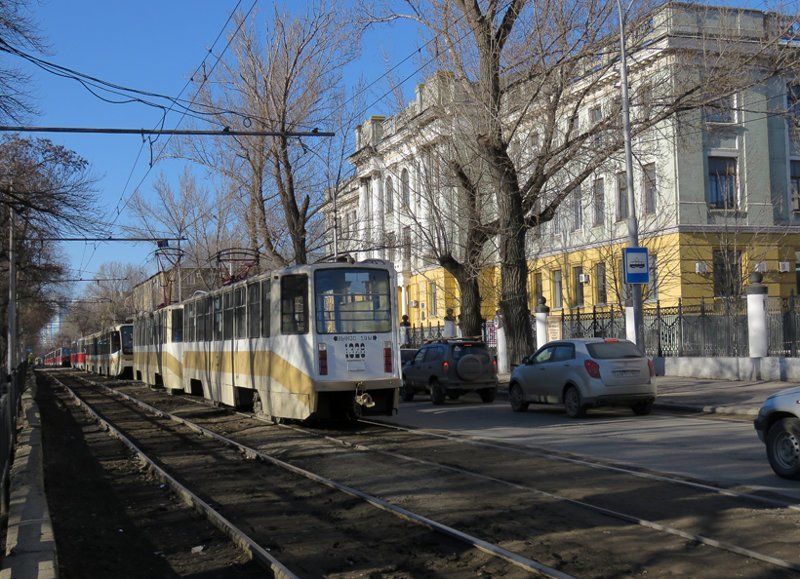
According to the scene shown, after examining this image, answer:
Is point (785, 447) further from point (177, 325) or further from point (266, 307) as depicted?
point (177, 325)

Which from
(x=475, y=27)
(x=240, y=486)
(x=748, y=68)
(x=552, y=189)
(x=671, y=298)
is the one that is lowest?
(x=240, y=486)

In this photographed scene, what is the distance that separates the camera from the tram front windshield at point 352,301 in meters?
15.3

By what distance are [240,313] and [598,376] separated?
7638 millimetres

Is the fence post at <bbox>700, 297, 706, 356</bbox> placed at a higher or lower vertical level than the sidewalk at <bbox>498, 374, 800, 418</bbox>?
higher

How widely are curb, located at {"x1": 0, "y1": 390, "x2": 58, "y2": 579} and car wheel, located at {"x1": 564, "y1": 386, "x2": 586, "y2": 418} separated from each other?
9690mm

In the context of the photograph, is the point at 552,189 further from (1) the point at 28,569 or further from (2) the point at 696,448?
(1) the point at 28,569

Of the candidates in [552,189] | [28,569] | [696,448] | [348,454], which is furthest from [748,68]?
[28,569]

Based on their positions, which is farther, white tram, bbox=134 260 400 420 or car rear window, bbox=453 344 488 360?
car rear window, bbox=453 344 488 360

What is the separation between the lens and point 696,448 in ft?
40.4

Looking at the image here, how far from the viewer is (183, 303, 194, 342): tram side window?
80.5 feet

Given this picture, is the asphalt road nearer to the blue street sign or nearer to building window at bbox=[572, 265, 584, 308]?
the blue street sign

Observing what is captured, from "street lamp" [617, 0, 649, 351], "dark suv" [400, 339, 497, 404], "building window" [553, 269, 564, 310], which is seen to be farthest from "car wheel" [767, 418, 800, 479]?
"building window" [553, 269, 564, 310]

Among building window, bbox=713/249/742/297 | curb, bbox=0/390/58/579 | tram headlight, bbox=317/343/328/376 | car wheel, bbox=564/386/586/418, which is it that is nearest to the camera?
curb, bbox=0/390/58/579

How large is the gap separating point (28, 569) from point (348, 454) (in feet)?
22.6
